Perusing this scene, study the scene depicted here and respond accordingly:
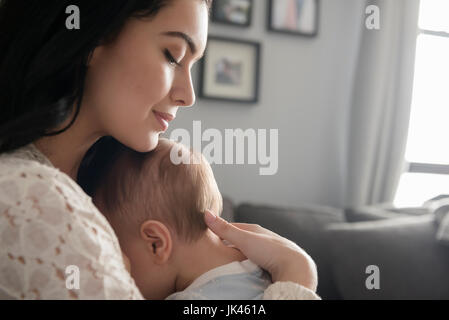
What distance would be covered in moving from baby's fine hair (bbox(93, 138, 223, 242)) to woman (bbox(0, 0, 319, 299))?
31 mm

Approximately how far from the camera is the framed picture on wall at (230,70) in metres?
1.90

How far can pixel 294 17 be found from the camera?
6.83ft

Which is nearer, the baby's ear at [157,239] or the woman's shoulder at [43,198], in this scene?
the woman's shoulder at [43,198]

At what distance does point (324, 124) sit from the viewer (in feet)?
7.48

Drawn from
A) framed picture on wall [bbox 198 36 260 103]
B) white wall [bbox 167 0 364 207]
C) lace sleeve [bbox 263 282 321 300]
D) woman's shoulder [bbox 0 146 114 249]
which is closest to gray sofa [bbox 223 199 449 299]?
white wall [bbox 167 0 364 207]

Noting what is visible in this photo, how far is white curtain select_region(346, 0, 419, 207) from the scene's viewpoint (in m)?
2.31

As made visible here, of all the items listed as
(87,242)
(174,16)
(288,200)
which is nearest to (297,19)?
(288,200)

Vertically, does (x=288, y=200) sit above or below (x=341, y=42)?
below

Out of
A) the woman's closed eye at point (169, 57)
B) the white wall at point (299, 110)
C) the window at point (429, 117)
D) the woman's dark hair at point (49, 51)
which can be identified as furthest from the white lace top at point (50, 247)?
the window at point (429, 117)

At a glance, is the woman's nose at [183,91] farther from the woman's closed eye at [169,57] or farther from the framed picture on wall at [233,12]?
the framed picture on wall at [233,12]

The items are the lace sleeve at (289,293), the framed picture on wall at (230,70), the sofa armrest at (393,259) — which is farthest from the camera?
the framed picture on wall at (230,70)

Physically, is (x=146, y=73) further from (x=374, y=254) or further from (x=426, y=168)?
(x=426, y=168)

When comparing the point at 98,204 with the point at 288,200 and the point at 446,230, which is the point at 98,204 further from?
the point at 288,200

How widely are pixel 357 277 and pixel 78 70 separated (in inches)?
41.5
